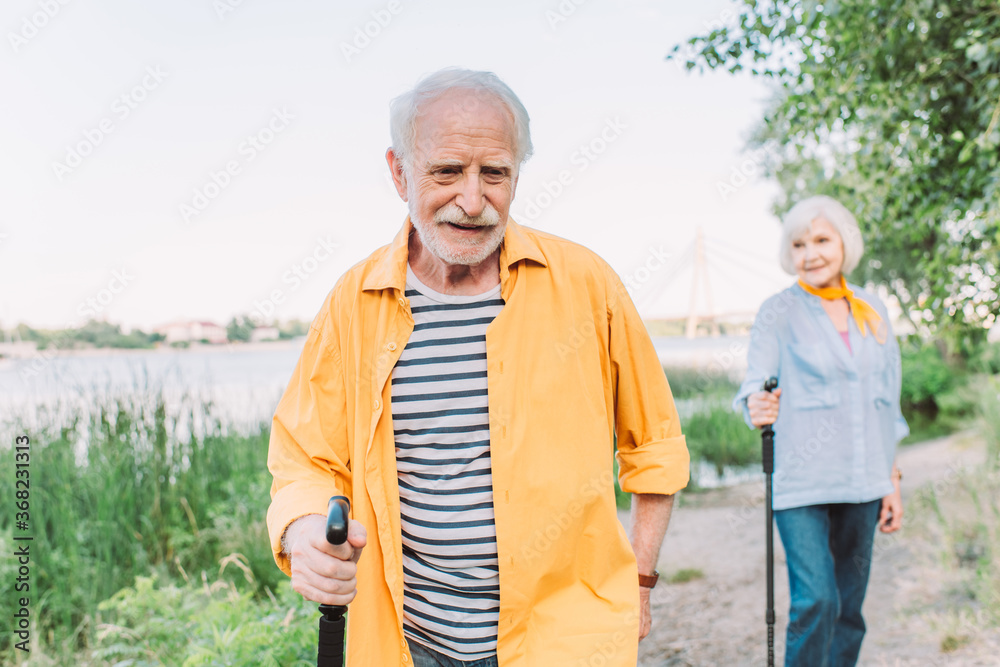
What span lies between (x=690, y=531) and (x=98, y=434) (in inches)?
193

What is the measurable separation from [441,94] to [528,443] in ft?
2.90

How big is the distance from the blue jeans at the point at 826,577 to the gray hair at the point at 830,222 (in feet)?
3.77

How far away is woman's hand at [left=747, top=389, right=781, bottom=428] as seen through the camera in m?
3.19

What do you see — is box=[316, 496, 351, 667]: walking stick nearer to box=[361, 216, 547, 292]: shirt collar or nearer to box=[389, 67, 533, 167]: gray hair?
box=[361, 216, 547, 292]: shirt collar

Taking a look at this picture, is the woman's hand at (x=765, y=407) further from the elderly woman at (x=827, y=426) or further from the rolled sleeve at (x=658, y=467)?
the rolled sleeve at (x=658, y=467)

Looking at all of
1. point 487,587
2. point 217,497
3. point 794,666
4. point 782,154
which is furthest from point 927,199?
point 782,154

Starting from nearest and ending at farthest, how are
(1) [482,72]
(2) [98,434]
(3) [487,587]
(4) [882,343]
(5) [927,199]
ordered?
(3) [487,587] → (1) [482,72] → (4) [882,343] → (5) [927,199] → (2) [98,434]

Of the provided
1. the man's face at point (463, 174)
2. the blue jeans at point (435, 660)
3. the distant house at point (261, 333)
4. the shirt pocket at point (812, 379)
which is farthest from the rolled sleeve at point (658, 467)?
the distant house at point (261, 333)

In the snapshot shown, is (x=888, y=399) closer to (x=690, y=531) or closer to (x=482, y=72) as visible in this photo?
(x=482, y=72)

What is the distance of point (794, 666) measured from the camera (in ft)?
10.3

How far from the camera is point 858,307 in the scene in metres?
3.40

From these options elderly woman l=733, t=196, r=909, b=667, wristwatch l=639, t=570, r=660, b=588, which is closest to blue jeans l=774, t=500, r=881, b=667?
elderly woman l=733, t=196, r=909, b=667

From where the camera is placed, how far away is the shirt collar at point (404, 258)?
1.83 metres

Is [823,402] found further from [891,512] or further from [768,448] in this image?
[891,512]
